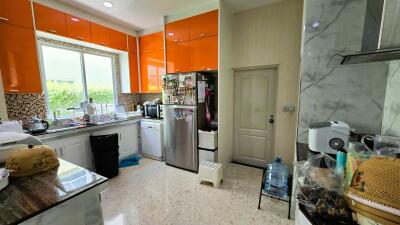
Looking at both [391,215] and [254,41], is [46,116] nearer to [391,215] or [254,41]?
[254,41]

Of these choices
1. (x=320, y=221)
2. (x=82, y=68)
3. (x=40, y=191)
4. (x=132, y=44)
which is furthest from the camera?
(x=132, y=44)

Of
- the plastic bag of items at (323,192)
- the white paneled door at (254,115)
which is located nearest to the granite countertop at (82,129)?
the white paneled door at (254,115)

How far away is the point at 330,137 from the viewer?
1424mm

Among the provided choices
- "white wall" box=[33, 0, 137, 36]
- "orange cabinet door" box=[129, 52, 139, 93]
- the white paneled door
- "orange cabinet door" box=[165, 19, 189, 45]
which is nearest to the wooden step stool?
the white paneled door

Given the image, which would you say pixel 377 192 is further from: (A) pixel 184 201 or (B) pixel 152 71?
(B) pixel 152 71

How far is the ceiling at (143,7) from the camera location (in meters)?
2.64

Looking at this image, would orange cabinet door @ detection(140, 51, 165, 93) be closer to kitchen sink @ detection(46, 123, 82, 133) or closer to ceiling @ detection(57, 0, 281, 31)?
ceiling @ detection(57, 0, 281, 31)

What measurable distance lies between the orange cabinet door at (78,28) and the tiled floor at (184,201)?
2.47 m

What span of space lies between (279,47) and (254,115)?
3.99 ft

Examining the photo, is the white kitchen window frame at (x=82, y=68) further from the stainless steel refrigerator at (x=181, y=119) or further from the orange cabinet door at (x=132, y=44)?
the stainless steel refrigerator at (x=181, y=119)

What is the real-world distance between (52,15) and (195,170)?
3.31 metres

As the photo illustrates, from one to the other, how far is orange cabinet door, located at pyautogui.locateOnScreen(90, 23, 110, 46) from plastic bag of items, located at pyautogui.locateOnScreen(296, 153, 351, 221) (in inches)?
146

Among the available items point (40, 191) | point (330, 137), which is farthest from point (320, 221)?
point (40, 191)

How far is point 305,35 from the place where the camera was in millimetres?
1682
